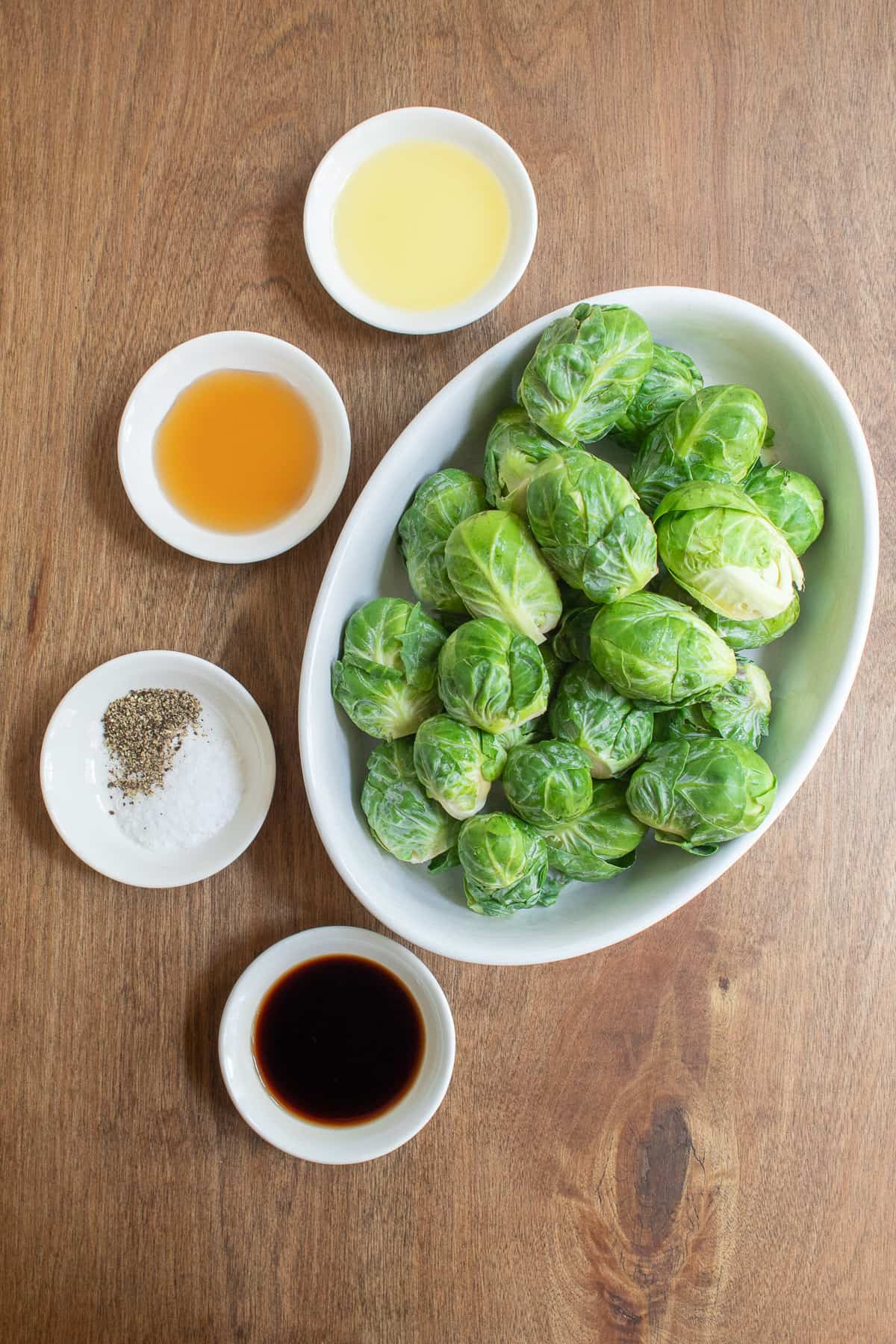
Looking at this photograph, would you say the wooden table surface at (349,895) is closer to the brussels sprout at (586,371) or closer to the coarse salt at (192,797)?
the coarse salt at (192,797)

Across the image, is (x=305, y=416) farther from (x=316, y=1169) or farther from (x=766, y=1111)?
(x=766, y=1111)

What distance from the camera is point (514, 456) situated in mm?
1784

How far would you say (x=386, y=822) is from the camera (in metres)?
1.83

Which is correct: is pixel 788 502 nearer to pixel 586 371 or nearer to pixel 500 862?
pixel 586 371

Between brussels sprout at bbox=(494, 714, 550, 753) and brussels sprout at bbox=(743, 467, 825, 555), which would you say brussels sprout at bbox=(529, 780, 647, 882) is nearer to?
brussels sprout at bbox=(494, 714, 550, 753)

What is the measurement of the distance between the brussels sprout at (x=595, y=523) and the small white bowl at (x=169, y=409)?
537 mm

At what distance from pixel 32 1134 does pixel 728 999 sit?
171 centimetres

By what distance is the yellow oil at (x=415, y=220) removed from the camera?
204cm

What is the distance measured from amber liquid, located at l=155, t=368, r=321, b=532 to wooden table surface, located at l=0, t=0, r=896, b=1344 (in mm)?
116

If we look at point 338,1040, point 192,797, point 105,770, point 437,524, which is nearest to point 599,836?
point 437,524

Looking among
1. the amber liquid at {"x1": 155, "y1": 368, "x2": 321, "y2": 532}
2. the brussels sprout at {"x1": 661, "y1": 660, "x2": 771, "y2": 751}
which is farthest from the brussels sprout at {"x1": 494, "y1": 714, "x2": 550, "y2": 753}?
the amber liquid at {"x1": 155, "y1": 368, "x2": 321, "y2": 532}

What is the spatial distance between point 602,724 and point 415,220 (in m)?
1.24

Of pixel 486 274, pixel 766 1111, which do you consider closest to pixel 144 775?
pixel 486 274

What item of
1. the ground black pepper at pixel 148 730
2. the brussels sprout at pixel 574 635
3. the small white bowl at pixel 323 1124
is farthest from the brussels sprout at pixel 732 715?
the ground black pepper at pixel 148 730
